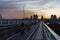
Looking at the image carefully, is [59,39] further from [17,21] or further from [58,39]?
[17,21]

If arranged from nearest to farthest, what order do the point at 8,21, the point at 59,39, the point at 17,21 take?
the point at 59,39 < the point at 8,21 < the point at 17,21

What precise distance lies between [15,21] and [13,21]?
256 cm

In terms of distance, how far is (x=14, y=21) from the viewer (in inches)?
3250

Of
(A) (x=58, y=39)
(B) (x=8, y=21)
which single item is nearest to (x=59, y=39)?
(A) (x=58, y=39)

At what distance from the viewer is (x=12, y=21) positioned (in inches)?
3201

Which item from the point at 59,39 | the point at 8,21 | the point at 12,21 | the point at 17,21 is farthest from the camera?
the point at 17,21

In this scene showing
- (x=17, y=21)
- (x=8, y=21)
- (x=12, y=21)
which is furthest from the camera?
(x=17, y=21)

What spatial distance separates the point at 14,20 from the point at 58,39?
73.0 m

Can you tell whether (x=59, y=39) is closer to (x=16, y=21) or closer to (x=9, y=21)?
(x=9, y=21)

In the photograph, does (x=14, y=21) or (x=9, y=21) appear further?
(x=14, y=21)

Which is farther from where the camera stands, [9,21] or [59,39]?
[9,21]

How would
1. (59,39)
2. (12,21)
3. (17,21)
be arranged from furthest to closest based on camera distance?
(17,21), (12,21), (59,39)

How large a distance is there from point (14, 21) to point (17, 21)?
4.15m

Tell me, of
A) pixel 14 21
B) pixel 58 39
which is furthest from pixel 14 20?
pixel 58 39
